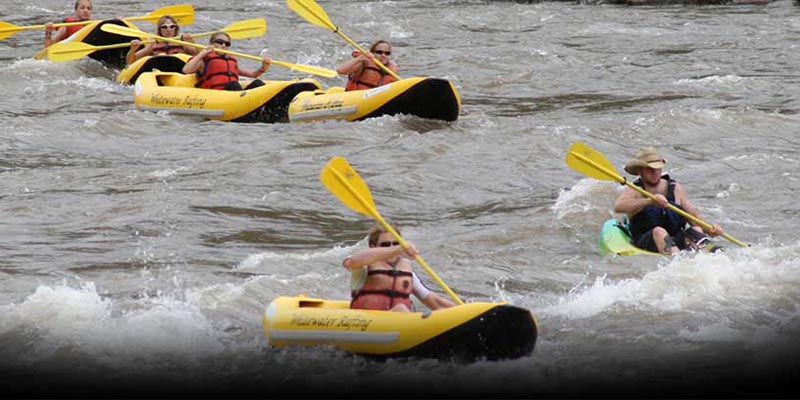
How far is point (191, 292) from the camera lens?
820 centimetres

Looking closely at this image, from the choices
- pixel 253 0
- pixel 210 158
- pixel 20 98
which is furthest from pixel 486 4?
pixel 210 158

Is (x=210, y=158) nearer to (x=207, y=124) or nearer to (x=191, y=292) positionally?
(x=207, y=124)

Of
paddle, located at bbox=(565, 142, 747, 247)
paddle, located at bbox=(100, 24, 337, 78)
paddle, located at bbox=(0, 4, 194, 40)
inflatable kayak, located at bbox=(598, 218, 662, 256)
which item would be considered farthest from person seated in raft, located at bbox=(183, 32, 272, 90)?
inflatable kayak, located at bbox=(598, 218, 662, 256)

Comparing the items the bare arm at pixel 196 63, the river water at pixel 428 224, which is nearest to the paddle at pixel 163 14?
the river water at pixel 428 224

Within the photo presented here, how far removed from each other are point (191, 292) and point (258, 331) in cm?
70

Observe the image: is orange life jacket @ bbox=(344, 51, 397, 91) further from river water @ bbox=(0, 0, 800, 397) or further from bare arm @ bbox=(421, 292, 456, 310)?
bare arm @ bbox=(421, 292, 456, 310)

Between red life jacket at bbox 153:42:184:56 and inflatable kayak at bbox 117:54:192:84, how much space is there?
0.24m

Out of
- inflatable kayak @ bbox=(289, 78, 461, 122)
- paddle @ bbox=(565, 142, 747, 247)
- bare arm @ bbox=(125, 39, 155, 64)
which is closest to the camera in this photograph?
paddle @ bbox=(565, 142, 747, 247)

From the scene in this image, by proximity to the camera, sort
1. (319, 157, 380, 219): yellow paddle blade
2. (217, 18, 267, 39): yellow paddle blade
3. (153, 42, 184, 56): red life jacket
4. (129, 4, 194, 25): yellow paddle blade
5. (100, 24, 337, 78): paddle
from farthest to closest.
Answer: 1. (129, 4, 194, 25): yellow paddle blade
2. (153, 42, 184, 56): red life jacket
3. (217, 18, 267, 39): yellow paddle blade
4. (100, 24, 337, 78): paddle
5. (319, 157, 380, 219): yellow paddle blade

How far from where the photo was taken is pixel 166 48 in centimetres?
1525

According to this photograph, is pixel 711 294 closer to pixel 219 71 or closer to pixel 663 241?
pixel 663 241

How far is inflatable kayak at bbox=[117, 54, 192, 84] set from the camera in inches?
585

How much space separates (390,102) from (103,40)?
4981 mm

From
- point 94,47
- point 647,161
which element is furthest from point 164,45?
point 647,161
